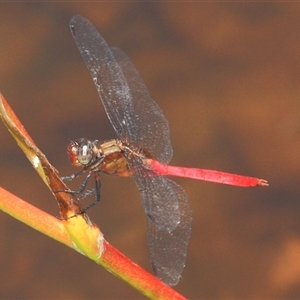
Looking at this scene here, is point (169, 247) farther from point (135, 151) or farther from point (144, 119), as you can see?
point (144, 119)

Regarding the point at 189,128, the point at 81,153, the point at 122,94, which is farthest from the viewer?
the point at 189,128

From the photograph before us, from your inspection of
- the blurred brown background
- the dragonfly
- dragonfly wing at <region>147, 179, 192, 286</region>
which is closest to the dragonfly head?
the dragonfly

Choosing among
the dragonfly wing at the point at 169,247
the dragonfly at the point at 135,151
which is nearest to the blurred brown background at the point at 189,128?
the dragonfly at the point at 135,151

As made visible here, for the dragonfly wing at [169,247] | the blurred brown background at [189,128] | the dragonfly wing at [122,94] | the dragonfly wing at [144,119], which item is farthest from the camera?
the blurred brown background at [189,128]

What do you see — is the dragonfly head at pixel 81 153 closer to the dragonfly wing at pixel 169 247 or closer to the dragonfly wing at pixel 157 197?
the dragonfly wing at pixel 157 197

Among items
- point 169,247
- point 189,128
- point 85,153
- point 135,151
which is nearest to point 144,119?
point 135,151

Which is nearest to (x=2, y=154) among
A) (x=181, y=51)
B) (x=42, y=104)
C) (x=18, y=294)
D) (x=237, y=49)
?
(x=42, y=104)

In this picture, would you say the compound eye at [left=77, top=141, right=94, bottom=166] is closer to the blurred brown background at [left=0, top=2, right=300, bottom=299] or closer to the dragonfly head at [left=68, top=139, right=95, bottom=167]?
the dragonfly head at [left=68, top=139, right=95, bottom=167]

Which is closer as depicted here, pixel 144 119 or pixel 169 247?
pixel 169 247
